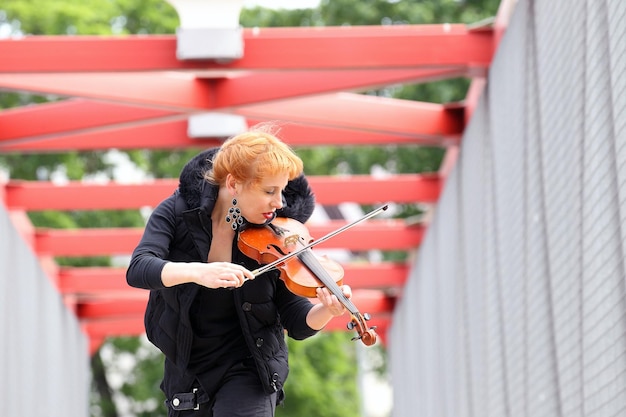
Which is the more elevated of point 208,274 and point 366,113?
point 208,274

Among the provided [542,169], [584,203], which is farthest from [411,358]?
[584,203]

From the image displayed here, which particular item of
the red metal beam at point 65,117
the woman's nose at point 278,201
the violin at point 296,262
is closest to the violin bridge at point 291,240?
the violin at point 296,262

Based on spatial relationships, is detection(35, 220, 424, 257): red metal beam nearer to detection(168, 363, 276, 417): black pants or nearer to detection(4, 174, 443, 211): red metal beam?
detection(4, 174, 443, 211): red metal beam

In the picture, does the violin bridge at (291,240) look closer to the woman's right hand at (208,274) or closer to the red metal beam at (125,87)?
the woman's right hand at (208,274)

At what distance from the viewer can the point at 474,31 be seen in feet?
22.2

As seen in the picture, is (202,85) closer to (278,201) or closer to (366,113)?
(366,113)

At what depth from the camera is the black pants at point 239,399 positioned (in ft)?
11.7

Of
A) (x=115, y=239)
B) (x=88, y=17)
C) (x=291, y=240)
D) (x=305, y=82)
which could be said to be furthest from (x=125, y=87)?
(x=88, y=17)

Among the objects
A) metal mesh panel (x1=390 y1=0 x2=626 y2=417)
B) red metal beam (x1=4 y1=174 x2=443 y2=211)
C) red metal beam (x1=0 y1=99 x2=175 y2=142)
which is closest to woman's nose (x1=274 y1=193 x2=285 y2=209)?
metal mesh panel (x1=390 y1=0 x2=626 y2=417)

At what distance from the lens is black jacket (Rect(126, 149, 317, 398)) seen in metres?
3.59

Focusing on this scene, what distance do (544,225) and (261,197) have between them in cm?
225

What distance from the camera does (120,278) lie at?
11.6m

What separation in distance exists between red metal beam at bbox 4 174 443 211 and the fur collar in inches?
219

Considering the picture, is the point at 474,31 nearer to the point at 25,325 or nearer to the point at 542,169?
the point at 542,169
